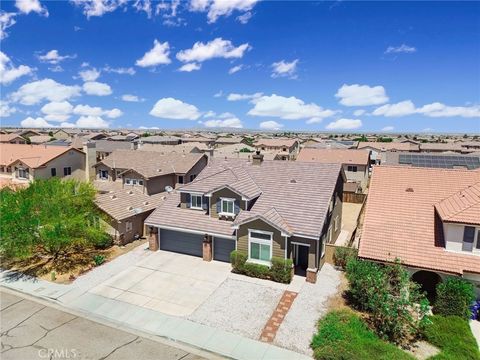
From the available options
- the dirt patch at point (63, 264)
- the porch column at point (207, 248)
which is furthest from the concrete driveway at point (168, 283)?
the dirt patch at point (63, 264)

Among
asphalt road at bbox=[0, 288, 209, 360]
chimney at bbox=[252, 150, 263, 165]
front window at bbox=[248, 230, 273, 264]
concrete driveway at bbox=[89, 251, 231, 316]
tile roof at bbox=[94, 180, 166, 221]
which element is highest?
chimney at bbox=[252, 150, 263, 165]

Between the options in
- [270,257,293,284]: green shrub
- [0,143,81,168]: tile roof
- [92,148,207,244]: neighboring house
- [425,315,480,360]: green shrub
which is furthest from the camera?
[0,143,81,168]: tile roof

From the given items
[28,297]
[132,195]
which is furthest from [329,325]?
[132,195]

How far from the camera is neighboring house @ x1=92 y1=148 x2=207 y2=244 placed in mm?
28047

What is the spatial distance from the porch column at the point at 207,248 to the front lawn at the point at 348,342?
10.2 metres

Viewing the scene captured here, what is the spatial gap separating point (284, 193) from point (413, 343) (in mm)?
12523

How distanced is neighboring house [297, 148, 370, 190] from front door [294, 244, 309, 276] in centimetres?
3467

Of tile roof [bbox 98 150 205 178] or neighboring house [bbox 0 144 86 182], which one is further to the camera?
neighboring house [bbox 0 144 86 182]

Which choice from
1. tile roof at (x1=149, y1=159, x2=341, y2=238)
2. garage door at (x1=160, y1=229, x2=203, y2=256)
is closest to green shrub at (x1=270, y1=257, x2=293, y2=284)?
tile roof at (x1=149, y1=159, x2=341, y2=238)

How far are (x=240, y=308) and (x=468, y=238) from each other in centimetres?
1329

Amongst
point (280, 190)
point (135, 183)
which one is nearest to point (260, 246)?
point (280, 190)

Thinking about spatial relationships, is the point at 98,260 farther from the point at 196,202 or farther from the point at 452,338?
the point at 452,338

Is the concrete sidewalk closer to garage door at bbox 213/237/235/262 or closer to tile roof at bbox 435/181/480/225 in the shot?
garage door at bbox 213/237/235/262

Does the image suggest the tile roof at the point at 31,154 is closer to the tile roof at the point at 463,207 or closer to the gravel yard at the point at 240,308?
the gravel yard at the point at 240,308
